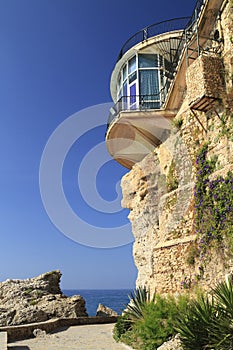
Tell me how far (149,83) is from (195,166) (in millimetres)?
7155

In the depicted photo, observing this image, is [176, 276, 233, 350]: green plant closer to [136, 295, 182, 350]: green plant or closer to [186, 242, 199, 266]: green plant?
[136, 295, 182, 350]: green plant

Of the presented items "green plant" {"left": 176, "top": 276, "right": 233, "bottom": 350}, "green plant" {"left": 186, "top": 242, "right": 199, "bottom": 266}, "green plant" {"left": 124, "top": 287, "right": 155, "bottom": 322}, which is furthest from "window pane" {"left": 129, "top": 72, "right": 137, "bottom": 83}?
"green plant" {"left": 176, "top": 276, "right": 233, "bottom": 350}

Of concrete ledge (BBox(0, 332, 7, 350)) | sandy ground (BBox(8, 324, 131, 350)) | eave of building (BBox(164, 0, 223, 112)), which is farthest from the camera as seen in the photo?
eave of building (BBox(164, 0, 223, 112))

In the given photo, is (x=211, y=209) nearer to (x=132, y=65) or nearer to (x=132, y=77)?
(x=132, y=77)

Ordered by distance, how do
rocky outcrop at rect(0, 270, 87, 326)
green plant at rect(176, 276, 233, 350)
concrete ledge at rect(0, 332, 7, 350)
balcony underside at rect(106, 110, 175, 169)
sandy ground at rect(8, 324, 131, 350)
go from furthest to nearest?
1. balcony underside at rect(106, 110, 175, 169)
2. rocky outcrop at rect(0, 270, 87, 326)
3. sandy ground at rect(8, 324, 131, 350)
4. concrete ledge at rect(0, 332, 7, 350)
5. green plant at rect(176, 276, 233, 350)

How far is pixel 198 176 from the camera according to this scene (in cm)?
1455

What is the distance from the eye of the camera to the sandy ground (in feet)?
38.9

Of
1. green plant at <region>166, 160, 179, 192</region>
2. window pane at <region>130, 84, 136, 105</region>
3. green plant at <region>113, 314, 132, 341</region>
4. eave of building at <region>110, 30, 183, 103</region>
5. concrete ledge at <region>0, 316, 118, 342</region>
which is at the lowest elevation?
concrete ledge at <region>0, 316, 118, 342</region>

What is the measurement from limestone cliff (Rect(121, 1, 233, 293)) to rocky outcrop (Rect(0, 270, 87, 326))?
5.87 meters

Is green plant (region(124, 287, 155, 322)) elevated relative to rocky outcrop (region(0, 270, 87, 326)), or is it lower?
elevated

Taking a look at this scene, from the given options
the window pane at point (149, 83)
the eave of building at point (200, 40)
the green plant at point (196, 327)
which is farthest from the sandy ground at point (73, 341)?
the window pane at point (149, 83)

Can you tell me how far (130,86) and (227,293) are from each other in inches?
588

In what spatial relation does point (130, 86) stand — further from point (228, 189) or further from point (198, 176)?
point (228, 189)

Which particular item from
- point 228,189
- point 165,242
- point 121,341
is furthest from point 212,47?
point 121,341
